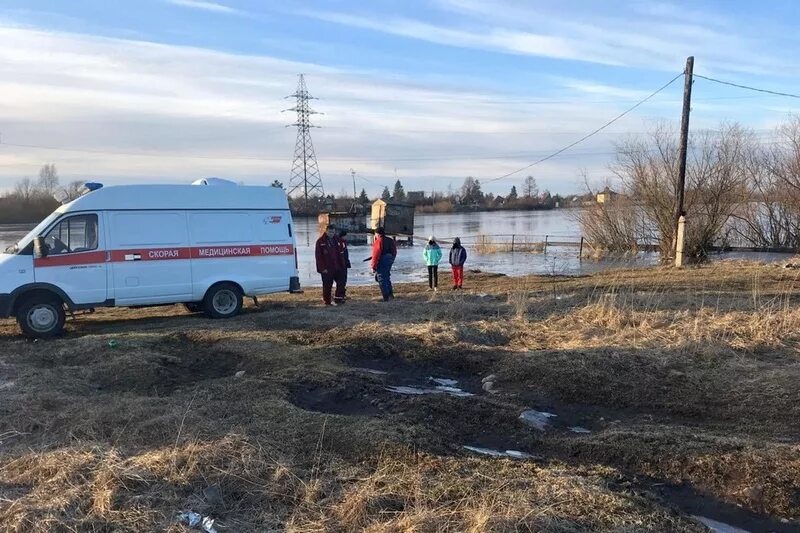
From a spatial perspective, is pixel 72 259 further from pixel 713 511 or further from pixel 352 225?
pixel 352 225

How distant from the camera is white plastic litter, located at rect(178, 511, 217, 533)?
347cm

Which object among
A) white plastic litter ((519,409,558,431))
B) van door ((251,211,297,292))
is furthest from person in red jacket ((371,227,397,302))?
white plastic litter ((519,409,558,431))

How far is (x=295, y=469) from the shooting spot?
4.12m

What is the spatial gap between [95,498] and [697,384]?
561 centimetres

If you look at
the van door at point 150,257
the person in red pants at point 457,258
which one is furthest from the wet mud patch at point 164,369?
the person in red pants at point 457,258

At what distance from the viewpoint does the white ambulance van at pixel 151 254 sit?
A: 33.4 ft

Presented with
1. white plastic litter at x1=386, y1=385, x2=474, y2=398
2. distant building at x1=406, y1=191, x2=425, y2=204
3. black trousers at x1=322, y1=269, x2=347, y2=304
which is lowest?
white plastic litter at x1=386, y1=385, x2=474, y2=398

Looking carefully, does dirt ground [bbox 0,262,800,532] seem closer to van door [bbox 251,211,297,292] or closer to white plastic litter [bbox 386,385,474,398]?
white plastic litter [bbox 386,385,474,398]

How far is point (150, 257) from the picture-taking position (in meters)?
11.1

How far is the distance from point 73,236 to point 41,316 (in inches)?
55.9

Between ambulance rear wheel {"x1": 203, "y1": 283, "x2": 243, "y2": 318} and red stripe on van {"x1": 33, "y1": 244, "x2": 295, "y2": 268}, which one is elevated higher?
red stripe on van {"x1": 33, "y1": 244, "x2": 295, "y2": 268}

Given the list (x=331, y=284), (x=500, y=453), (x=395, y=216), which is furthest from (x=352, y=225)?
(x=500, y=453)

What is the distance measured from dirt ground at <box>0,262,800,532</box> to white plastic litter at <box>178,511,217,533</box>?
0.05 m

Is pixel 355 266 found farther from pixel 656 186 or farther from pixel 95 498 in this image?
pixel 95 498
